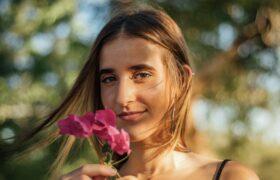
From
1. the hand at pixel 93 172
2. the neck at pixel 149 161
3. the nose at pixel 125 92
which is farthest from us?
the neck at pixel 149 161

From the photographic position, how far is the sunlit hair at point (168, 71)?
8.25ft

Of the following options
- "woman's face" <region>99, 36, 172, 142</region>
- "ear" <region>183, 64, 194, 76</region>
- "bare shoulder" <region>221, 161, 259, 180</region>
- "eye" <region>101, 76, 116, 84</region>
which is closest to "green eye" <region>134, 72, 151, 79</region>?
"woman's face" <region>99, 36, 172, 142</region>

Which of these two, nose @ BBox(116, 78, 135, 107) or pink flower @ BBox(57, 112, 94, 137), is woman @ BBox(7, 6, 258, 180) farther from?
pink flower @ BBox(57, 112, 94, 137)

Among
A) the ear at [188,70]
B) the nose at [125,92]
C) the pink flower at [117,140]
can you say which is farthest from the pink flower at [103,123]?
the ear at [188,70]

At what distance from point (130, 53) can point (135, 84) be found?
4.8 inches

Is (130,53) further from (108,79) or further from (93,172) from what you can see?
(93,172)

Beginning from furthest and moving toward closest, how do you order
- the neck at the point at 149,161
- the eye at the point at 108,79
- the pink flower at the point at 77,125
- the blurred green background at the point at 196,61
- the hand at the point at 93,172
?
the blurred green background at the point at 196,61
the neck at the point at 149,161
the eye at the point at 108,79
the hand at the point at 93,172
the pink flower at the point at 77,125

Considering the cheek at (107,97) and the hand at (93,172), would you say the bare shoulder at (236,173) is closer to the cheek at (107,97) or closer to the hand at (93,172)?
the cheek at (107,97)

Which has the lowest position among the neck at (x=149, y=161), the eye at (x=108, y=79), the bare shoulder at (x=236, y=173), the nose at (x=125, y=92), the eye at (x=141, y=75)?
the bare shoulder at (x=236, y=173)

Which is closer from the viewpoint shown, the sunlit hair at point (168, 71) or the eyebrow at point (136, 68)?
the eyebrow at point (136, 68)

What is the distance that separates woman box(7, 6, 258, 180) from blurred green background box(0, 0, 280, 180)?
226 centimetres

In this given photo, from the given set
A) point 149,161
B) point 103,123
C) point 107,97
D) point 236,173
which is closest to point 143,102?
point 107,97

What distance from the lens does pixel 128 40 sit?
2.46 meters

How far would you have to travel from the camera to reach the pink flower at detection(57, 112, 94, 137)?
1729mm
